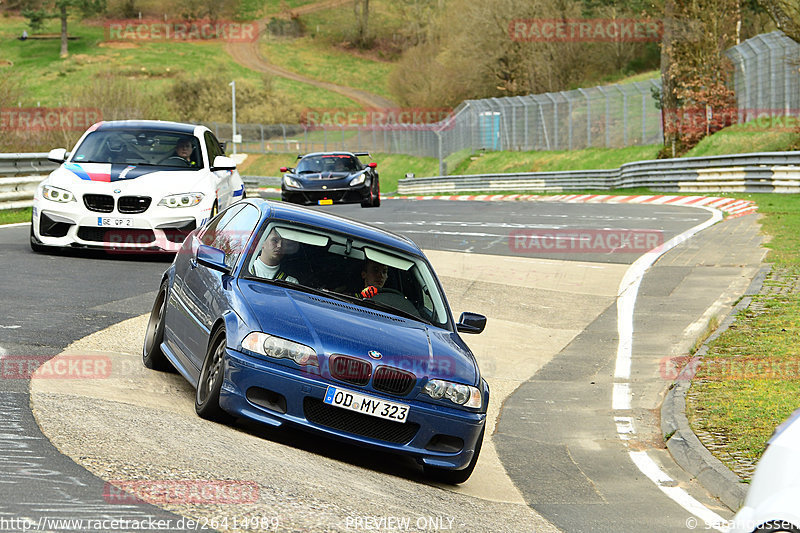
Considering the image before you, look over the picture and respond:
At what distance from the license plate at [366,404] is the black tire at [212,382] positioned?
748 millimetres

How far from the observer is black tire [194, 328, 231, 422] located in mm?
7211

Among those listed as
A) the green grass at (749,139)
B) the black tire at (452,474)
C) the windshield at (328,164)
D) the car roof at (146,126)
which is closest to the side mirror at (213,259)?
the black tire at (452,474)

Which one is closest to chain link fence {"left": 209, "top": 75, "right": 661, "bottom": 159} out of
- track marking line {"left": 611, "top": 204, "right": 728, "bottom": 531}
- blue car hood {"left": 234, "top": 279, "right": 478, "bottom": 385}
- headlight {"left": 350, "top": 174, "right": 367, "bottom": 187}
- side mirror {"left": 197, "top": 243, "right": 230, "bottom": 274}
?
headlight {"left": 350, "top": 174, "right": 367, "bottom": 187}

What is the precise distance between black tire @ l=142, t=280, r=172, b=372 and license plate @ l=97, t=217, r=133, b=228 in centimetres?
555

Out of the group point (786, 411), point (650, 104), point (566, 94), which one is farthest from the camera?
point (566, 94)

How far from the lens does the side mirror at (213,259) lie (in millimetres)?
8008

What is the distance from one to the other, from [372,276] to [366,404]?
4.86ft

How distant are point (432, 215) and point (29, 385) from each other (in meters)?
20.1

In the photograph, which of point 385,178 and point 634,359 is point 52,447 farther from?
point 385,178

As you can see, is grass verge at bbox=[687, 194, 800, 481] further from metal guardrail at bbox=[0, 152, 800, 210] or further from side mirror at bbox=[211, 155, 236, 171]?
metal guardrail at bbox=[0, 152, 800, 210]

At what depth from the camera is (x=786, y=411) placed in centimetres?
928

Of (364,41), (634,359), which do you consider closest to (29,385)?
(634,359)

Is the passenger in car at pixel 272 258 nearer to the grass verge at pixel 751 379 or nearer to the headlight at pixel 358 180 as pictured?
the grass verge at pixel 751 379

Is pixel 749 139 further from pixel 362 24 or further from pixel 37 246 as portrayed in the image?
pixel 362 24
